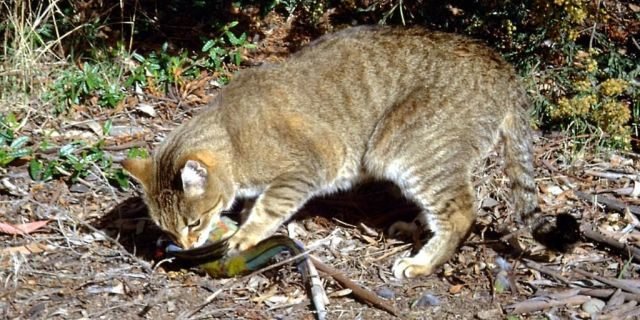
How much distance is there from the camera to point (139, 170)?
17.5 ft

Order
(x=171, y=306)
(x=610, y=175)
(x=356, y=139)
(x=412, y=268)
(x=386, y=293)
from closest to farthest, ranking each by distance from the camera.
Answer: (x=171, y=306) → (x=386, y=293) → (x=412, y=268) → (x=356, y=139) → (x=610, y=175)

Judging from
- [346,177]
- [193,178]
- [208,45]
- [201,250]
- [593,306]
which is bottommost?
[593,306]

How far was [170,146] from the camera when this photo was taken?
553 centimetres

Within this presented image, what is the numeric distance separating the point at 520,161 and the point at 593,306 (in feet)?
3.18

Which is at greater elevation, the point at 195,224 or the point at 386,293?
the point at 195,224

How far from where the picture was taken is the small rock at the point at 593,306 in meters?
5.07

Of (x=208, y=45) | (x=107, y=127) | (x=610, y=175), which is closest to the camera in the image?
(x=610, y=175)

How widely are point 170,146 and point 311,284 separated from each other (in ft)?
3.91

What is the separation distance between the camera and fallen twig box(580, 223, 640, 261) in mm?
5500

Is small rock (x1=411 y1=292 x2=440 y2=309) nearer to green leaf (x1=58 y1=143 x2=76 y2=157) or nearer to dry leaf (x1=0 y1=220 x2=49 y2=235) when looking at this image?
dry leaf (x1=0 y1=220 x2=49 y2=235)

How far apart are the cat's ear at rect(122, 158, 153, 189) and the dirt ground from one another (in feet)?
1.53

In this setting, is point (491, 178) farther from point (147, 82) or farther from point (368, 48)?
point (147, 82)

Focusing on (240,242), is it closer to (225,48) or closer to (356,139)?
(356,139)

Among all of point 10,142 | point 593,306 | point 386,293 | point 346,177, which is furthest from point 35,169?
point 593,306
